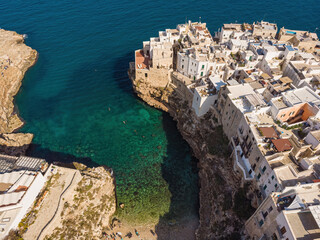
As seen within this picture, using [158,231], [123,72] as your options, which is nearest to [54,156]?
[158,231]

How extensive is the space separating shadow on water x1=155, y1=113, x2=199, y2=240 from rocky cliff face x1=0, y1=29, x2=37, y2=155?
1741 inches

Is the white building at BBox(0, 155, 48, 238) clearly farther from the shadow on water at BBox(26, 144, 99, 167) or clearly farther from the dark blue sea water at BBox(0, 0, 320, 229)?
the dark blue sea water at BBox(0, 0, 320, 229)

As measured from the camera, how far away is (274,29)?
7975 centimetres

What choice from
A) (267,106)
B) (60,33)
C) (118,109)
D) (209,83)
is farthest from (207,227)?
(60,33)

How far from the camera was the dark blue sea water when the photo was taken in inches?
2386

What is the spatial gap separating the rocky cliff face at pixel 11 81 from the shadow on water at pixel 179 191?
145 ft

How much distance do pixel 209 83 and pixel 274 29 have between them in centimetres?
3824

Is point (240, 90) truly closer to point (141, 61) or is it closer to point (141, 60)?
point (141, 61)

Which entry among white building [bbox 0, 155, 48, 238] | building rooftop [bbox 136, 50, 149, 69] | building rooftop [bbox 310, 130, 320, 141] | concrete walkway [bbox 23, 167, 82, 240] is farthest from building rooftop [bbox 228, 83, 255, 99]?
white building [bbox 0, 155, 48, 238]

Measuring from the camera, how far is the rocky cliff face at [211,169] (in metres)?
46.7

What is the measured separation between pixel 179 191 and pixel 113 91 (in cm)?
4458

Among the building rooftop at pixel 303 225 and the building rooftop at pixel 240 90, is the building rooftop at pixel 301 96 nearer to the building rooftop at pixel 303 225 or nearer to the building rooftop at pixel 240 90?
the building rooftop at pixel 240 90

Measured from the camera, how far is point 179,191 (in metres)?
58.8

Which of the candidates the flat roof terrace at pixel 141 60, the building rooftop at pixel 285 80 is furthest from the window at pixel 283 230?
the flat roof terrace at pixel 141 60
